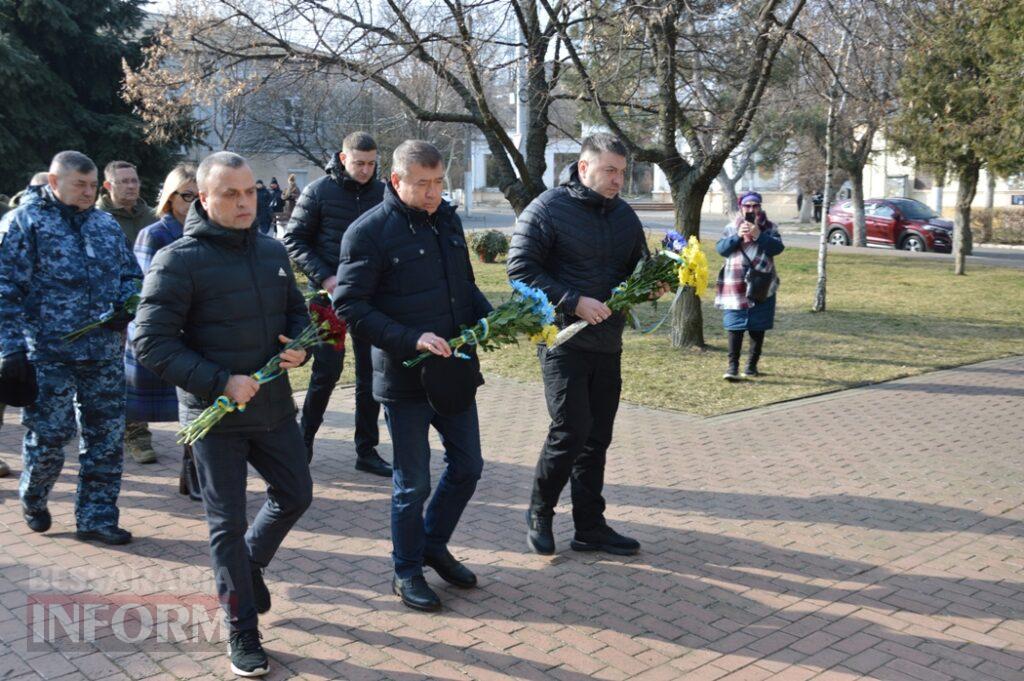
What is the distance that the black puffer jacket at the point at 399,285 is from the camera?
4.45 m

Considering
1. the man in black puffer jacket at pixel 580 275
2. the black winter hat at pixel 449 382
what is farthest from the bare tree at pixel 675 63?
the black winter hat at pixel 449 382

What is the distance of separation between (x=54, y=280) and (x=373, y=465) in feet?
8.03

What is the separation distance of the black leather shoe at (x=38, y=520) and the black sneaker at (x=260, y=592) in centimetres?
185

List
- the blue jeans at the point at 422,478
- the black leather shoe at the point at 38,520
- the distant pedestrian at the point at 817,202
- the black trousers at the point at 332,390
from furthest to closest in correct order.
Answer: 1. the distant pedestrian at the point at 817,202
2. the black trousers at the point at 332,390
3. the black leather shoe at the point at 38,520
4. the blue jeans at the point at 422,478

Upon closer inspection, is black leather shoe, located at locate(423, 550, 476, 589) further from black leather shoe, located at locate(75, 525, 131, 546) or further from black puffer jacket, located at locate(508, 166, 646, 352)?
black leather shoe, located at locate(75, 525, 131, 546)

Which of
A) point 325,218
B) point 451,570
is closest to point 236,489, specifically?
point 451,570

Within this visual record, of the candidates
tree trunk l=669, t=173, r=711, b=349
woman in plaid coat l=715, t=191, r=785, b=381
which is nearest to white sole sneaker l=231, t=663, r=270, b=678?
woman in plaid coat l=715, t=191, r=785, b=381

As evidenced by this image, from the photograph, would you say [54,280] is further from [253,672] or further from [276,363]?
[253,672]

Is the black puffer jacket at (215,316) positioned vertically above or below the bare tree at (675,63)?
below

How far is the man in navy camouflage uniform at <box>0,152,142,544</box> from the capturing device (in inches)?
210

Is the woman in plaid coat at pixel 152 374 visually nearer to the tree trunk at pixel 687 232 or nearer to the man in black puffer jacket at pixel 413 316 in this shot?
the man in black puffer jacket at pixel 413 316

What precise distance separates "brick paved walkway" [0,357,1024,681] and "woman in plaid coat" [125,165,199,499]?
1.64ft

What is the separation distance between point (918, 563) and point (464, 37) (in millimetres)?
7244

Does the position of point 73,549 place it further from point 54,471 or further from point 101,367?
point 101,367
